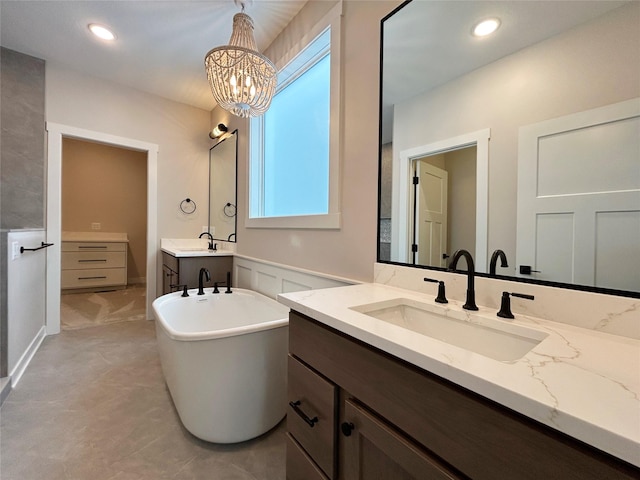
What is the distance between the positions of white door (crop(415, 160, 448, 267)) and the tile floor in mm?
1174

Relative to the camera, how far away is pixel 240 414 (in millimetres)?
1320

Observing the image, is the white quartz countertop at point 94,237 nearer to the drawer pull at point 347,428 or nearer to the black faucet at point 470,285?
the drawer pull at point 347,428

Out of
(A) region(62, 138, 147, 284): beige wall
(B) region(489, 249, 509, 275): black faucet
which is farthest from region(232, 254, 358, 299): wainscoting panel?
(A) region(62, 138, 147, 284): beige wall

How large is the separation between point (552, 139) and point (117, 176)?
611 centimetres

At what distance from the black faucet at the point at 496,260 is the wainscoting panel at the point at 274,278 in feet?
2.17

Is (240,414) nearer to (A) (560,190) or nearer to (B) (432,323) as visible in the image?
(B) (432,323)

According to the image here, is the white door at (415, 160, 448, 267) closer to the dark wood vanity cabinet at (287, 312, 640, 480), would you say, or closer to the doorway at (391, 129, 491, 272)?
the doorway at (391, 129, 491, 272)

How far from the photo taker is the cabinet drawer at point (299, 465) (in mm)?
836

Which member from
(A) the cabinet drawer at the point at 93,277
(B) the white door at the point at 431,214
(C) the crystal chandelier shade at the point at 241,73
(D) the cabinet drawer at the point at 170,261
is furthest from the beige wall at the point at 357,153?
(A) the cabinet drawer at the point at 93,277

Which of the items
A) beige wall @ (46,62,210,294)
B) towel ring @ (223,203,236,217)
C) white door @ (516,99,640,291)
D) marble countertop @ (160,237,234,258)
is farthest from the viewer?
marble countertop @ (160,237,234,258)

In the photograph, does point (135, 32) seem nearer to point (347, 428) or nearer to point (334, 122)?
point (334, 122)

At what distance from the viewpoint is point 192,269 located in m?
2.64

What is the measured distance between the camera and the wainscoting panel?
1676 mm

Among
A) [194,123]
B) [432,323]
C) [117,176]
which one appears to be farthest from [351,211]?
[117,176]
